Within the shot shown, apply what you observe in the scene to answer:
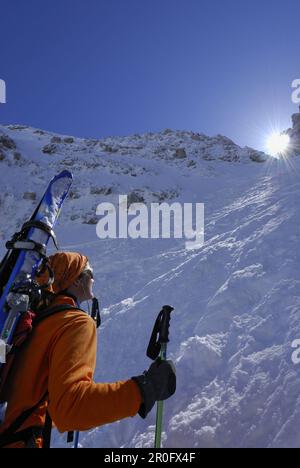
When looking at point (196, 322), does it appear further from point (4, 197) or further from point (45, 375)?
point (4, 197)

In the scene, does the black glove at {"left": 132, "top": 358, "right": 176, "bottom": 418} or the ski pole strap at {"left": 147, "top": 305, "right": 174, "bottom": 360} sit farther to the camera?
the ski pole strap at {"left": 147, "top": 305, "right": 174, "bottom": 360}

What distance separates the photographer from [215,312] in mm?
7156

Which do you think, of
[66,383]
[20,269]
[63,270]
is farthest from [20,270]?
[66,383]

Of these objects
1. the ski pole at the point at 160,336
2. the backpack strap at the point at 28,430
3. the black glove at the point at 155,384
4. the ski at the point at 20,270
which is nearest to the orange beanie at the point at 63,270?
the ski at the point at 20,270

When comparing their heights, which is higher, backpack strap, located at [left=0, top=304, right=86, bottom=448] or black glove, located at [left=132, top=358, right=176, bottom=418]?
black glove, located at [left=132, top=358, right=176, bottom=418]

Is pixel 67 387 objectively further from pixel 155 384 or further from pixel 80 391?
pixel 155 384

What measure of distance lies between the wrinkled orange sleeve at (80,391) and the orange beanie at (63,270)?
68 cm

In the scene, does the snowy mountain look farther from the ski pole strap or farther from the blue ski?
the blue ski

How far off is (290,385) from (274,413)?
1.44ft

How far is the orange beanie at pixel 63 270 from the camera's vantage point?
281cm

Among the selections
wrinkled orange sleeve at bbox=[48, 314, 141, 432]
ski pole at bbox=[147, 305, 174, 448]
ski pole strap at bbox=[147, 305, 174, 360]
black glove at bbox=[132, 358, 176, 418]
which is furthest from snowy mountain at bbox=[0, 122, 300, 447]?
wrinkled orange sleeve at bbox=[48, 314, 141, 432]

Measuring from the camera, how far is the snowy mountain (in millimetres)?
4699

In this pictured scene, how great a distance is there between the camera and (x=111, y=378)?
20.7ft

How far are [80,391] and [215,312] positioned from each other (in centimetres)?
546
